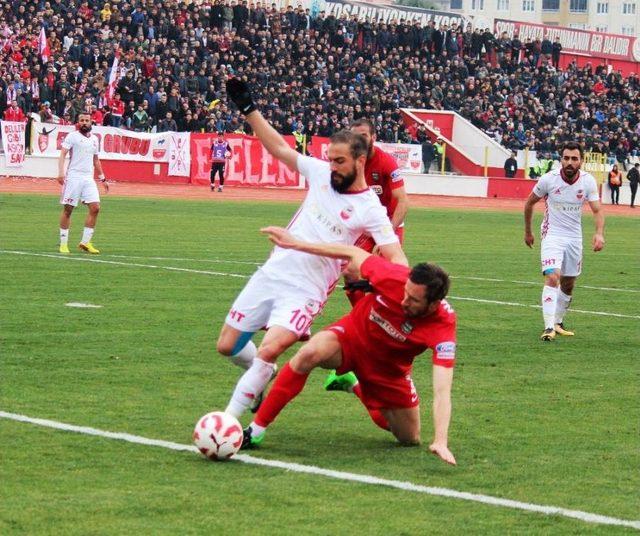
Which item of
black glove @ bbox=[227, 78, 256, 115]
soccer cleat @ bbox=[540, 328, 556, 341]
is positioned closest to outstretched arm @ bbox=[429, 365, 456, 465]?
black glove @ bbox=[227, 78, 256, 115]

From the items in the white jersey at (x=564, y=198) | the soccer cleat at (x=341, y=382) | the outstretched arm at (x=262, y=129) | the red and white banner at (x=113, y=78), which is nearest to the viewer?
the outstretched arm at (x=262, y=129)

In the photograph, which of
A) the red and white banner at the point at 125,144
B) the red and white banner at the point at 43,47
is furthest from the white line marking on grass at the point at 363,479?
the red and white banner at the point at 43,47

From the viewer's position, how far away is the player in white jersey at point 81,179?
21656 mm

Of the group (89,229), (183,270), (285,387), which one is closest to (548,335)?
(285,387)

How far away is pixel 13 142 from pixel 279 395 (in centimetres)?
3670

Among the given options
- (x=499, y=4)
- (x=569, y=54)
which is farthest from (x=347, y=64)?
(x=499, y=4)

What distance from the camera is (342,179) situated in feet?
27.5

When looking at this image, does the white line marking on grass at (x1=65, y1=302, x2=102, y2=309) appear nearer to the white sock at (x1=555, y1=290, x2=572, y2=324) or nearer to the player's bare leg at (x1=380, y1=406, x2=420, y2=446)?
the white sock at (x1=555, y1=290, x2=572, y2=324)

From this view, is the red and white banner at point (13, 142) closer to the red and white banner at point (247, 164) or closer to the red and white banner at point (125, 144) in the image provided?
the red and white banner at point (125, 144)

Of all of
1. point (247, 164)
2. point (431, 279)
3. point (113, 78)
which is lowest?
point (247, 164)

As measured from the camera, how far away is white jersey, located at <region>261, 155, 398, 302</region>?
8.35m

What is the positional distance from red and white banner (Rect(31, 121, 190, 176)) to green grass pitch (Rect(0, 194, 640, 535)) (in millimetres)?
25022

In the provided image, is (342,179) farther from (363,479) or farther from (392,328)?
(363,479)

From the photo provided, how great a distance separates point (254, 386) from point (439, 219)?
95.6 feet
